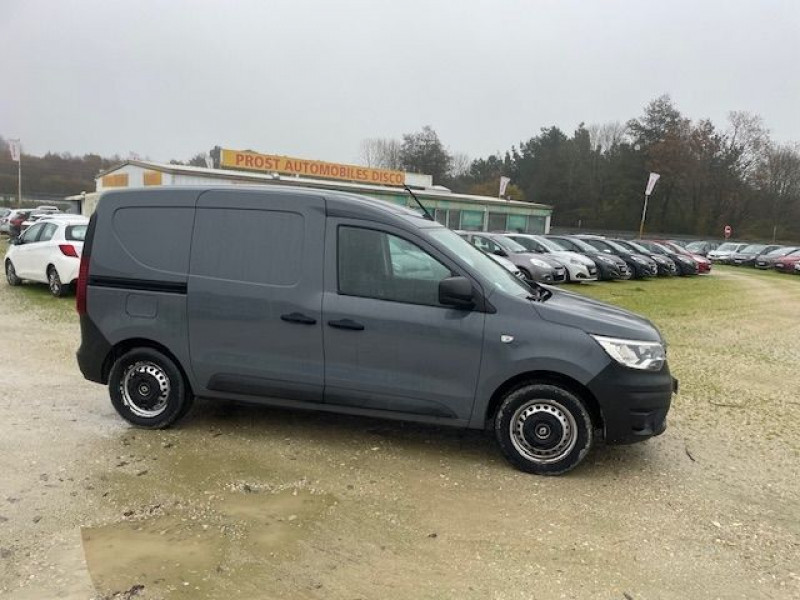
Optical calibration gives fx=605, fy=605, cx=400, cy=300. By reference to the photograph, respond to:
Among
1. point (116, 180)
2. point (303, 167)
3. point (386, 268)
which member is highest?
point (303, 167)

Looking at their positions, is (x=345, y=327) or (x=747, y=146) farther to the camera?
(x=747, y=146)

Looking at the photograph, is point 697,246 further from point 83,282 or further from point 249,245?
point 83,282

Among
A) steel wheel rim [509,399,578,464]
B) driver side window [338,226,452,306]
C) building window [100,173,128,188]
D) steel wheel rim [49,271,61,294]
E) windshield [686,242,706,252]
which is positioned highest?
building window [100,173,128,188]

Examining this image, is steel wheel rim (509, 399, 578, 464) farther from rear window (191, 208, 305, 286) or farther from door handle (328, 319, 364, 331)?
rear window (191, 208, 305, 286)

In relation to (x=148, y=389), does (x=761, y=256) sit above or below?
above

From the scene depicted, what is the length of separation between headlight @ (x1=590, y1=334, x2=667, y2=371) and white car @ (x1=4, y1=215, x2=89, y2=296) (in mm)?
10616

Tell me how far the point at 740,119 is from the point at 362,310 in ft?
235

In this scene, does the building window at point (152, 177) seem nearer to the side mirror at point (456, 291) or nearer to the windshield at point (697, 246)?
the side mirror at point (456, 291)

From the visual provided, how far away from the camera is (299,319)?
4602 mm

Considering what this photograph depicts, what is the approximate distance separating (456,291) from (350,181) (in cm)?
4244

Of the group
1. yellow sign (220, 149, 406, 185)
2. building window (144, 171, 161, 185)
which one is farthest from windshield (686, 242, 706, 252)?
building window (144, 171, 161, 185)

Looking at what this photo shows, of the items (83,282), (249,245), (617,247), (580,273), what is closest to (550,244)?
(580,273)

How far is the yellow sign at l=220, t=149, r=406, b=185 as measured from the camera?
40.4 metres

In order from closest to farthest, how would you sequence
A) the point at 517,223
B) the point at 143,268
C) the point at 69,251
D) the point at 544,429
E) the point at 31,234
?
the point at 544,429 < the point at 143,268 < the point at 69,251 < the point at 31,234 < the point at 517,223
